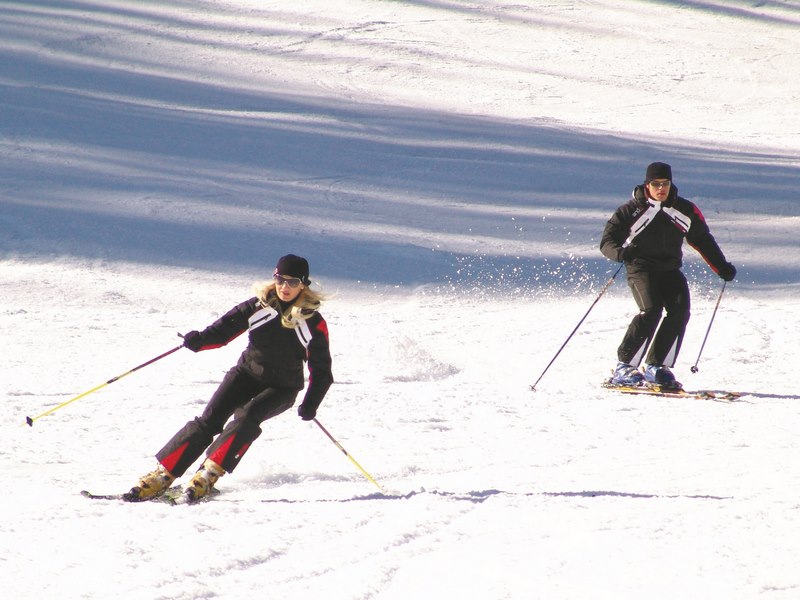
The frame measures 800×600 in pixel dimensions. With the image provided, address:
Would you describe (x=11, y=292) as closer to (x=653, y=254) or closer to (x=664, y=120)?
(x=653, y=254)

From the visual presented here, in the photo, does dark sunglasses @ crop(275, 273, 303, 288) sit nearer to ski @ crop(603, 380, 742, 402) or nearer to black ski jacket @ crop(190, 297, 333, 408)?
black ski jacket @ crop(190, 297, 333, 408)

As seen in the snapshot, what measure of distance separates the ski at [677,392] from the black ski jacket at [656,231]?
84 centimetres

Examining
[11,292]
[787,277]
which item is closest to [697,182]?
[787,277]

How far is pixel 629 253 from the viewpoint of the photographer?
693cm

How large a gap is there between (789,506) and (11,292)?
7.27 metres

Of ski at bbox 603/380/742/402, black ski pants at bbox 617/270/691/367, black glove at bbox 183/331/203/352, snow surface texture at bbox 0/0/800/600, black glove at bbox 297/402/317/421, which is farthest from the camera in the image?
black ski pants at bbox 617/270/691/367

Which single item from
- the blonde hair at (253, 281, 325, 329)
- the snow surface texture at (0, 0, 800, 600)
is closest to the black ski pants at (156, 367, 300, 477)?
Result: the snow surface texture at (0, 0, 800, 600)

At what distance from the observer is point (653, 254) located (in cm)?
696

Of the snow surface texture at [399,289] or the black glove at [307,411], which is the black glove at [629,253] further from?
the black glove at [307,411]

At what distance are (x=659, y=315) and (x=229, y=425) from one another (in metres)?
3.59

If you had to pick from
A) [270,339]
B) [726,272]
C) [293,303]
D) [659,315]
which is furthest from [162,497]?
[726,272]

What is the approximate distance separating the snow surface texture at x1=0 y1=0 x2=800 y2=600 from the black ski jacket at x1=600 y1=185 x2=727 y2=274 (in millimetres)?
989

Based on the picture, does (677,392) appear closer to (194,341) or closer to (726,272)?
(726,272)

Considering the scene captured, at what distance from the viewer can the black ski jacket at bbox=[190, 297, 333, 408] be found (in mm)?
4699
